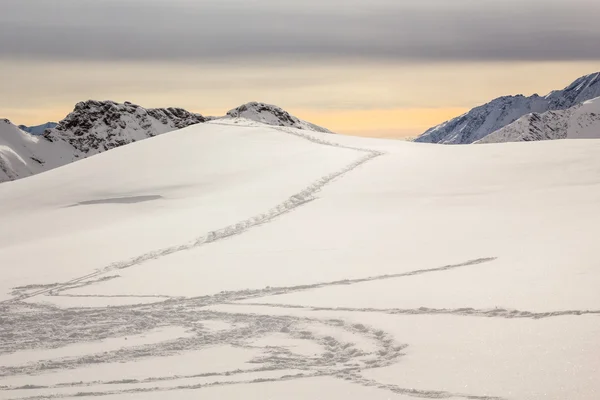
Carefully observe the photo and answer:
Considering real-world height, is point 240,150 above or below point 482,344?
above

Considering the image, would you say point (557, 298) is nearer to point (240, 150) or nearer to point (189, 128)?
point (240, 150)

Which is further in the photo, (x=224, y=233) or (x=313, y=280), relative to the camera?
(x=224, y=233)

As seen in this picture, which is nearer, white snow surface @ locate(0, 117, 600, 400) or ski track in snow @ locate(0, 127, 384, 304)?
white snow surface @ locate(0, 117, 600, 400)

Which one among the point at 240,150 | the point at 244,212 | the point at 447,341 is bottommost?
the point at 447,341

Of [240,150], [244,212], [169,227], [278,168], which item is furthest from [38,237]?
[240,150]

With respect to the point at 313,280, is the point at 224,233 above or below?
above

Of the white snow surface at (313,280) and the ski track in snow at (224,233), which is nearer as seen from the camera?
the white snow surface at (313,280)

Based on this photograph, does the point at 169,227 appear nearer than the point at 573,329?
No

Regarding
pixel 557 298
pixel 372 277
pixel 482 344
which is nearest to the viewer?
pixel 482 344
